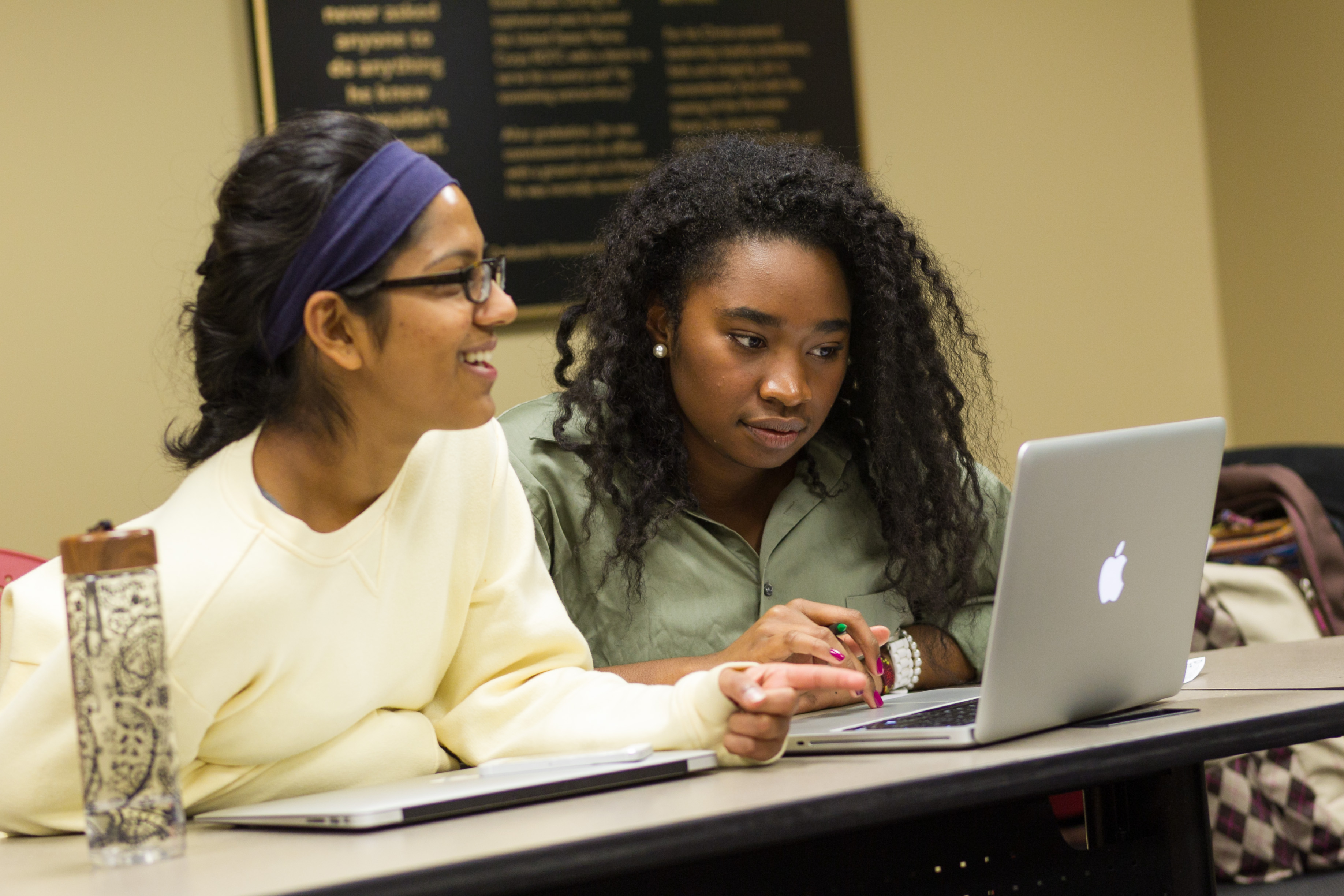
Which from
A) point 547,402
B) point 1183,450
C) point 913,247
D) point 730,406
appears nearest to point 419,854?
point 1183,450

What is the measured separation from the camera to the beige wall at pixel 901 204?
2.30 meters

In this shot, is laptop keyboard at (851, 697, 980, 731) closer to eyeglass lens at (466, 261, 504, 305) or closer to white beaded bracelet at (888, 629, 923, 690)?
white beaded bracelet at (888, 629, 923, 690)

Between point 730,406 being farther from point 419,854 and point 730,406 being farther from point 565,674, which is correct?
point 419,854

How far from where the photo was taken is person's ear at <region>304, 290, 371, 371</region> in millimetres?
1148

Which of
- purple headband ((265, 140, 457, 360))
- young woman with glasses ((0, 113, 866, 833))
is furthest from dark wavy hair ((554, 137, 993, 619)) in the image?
purple headband ((265, 140, 457, 360))

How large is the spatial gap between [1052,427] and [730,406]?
161cm

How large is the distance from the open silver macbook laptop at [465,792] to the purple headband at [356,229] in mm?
405

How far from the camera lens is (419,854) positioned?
87cm

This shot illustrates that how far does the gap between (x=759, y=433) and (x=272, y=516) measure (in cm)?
71

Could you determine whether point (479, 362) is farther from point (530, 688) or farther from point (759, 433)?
point (759, 433)

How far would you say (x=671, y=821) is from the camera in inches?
35.6

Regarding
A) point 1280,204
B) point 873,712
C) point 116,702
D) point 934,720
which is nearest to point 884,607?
point 873,712

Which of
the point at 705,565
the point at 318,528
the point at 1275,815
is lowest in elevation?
the point at 1275,815

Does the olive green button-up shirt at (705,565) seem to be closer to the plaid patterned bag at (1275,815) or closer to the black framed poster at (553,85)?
the plaid patterned bag at (1275,815)
